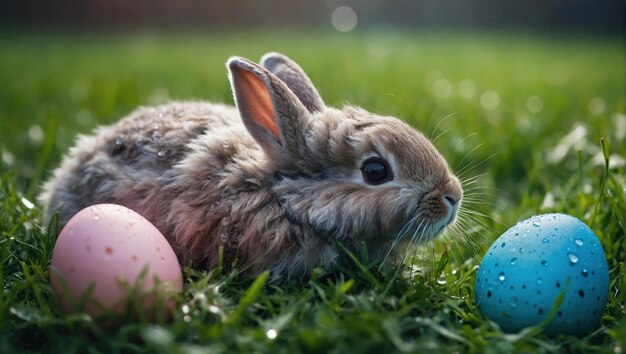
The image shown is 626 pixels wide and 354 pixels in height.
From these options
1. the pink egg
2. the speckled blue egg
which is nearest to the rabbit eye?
the speckled blue egg

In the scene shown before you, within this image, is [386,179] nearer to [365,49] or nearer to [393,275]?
[393,275]

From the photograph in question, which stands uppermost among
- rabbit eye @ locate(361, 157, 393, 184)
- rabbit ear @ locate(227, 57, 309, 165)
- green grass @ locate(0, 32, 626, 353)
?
rabbit ear @ locate(227, 57, 309, 165)

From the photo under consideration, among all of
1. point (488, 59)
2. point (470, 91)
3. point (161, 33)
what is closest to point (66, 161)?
point (470, 91)

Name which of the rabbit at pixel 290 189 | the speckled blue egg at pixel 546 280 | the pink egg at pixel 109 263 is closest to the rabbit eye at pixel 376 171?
the rabbit at pixel 290 189

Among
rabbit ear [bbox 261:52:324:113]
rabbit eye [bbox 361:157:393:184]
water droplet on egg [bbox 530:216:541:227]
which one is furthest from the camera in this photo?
rabbit ear [bbox 261:52:324:113]

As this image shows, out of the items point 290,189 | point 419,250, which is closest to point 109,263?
point 290,189

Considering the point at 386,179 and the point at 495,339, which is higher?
the point at 386,179

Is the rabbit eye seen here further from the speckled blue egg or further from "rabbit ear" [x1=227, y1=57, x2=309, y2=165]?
the speckled blue egg
